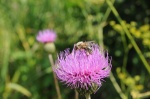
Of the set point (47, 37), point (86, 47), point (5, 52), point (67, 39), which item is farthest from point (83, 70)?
point (5, 52)

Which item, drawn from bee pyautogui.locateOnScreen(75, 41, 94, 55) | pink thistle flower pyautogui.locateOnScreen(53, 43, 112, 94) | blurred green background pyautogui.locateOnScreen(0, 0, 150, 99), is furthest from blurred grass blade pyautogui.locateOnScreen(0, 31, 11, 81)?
pink thistle flower pyautogui.locateOnScreen(53, 43, 112, 94)

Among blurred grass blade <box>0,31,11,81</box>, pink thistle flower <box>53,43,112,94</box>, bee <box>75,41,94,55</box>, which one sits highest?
blurred grass blade <box>0,31,11,81</box>

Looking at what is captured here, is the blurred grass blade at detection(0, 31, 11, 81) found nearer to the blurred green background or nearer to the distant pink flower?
the blurred green background

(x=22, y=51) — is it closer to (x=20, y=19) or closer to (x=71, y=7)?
(x=20, y=19)

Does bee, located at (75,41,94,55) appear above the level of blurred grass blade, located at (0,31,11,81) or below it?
→ below

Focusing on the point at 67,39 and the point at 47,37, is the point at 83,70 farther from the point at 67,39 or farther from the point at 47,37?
the point at 67,39

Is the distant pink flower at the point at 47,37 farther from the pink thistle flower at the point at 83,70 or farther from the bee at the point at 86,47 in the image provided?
the pink thistle flower at the point at 83,70

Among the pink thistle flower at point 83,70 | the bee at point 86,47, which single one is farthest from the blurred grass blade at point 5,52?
the pink thistle flower at point 83,70
